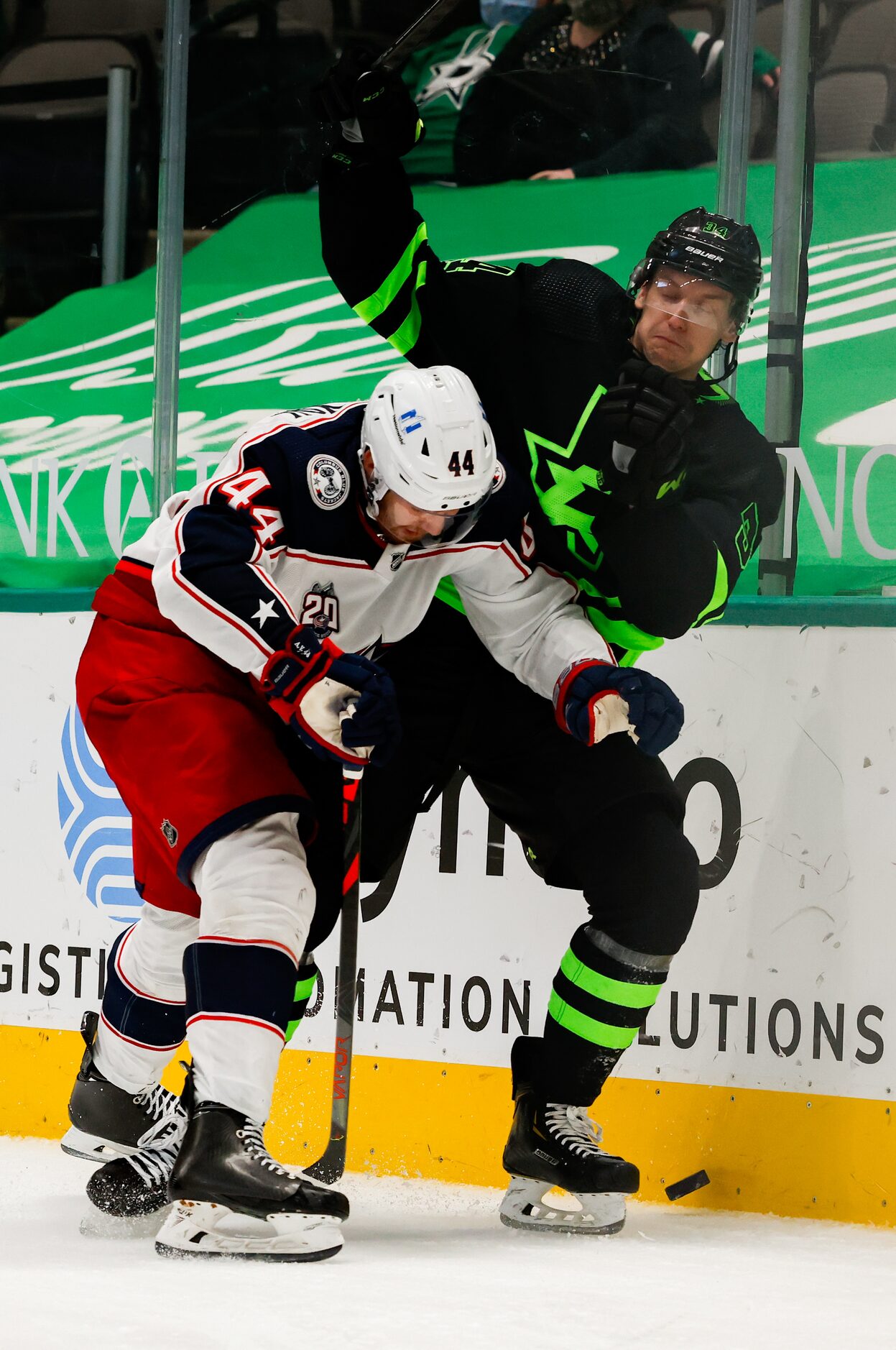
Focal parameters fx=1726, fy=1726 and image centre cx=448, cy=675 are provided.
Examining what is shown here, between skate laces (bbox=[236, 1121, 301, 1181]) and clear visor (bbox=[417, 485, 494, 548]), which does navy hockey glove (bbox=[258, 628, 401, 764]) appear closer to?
clear visor (bbox=[417, 485, 494, 548])

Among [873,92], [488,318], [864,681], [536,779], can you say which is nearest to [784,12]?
[873,92]

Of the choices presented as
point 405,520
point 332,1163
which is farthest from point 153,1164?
point 405,520

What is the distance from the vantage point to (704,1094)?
8.98 feet

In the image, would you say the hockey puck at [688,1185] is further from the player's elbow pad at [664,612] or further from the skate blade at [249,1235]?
the player's elbow pad at [664,612]

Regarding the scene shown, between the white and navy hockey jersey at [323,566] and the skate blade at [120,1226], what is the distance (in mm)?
820

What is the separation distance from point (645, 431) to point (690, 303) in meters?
0.33

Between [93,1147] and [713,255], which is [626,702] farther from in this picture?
[93,1147]

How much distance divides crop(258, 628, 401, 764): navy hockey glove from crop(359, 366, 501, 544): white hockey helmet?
222mm

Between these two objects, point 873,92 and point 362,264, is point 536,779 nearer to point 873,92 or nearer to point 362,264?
point 362,264

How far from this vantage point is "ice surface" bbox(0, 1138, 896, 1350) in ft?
5.98

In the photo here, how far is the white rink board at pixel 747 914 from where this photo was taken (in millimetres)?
2635

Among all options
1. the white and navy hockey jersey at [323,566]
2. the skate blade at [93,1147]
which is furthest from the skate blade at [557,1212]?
the white and navy hockey jersey at [323,566]

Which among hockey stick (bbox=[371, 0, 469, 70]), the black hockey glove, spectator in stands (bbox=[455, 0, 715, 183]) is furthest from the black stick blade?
hockey stick (bbox=[371, 0, 469, 70])

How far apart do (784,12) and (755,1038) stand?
5.72 feet
